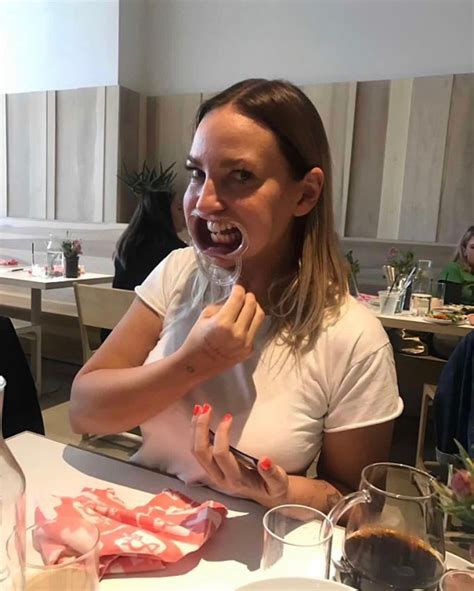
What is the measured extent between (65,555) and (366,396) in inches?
18.6

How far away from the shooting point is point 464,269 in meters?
3.20

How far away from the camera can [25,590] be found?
0.52 meters

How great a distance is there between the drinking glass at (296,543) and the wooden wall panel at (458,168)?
3243mm

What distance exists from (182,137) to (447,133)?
1972mm

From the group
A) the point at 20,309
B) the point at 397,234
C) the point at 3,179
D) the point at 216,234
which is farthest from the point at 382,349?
the point at 3,179

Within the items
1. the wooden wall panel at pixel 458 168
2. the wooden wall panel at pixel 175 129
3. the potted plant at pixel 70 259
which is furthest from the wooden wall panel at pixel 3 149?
the wooden wall panel at pixel 458 168

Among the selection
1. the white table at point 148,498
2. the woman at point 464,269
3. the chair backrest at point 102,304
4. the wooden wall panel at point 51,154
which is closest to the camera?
the white table at point 148,498

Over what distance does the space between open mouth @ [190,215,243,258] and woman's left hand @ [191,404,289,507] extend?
0.28 meters

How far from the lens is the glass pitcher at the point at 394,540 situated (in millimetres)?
506

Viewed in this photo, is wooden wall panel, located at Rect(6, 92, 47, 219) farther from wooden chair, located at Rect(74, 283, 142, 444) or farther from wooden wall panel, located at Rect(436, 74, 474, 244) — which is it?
wooden wall panel, located at Rect(436, 74, 474, 244)

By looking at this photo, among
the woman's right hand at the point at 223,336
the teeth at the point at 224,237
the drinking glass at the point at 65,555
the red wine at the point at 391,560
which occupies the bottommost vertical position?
the drinking glass at the point at 65,555

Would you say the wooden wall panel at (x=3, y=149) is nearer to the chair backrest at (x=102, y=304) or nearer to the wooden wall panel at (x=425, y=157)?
the chair backrest at (x=102, y=304)

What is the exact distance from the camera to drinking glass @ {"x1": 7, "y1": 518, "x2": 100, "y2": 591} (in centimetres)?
51

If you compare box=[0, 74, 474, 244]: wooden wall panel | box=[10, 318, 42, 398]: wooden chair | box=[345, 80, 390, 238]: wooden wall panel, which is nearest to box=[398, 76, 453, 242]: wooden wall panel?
box=[0, 74, 474, 244]: wooden wall panel
